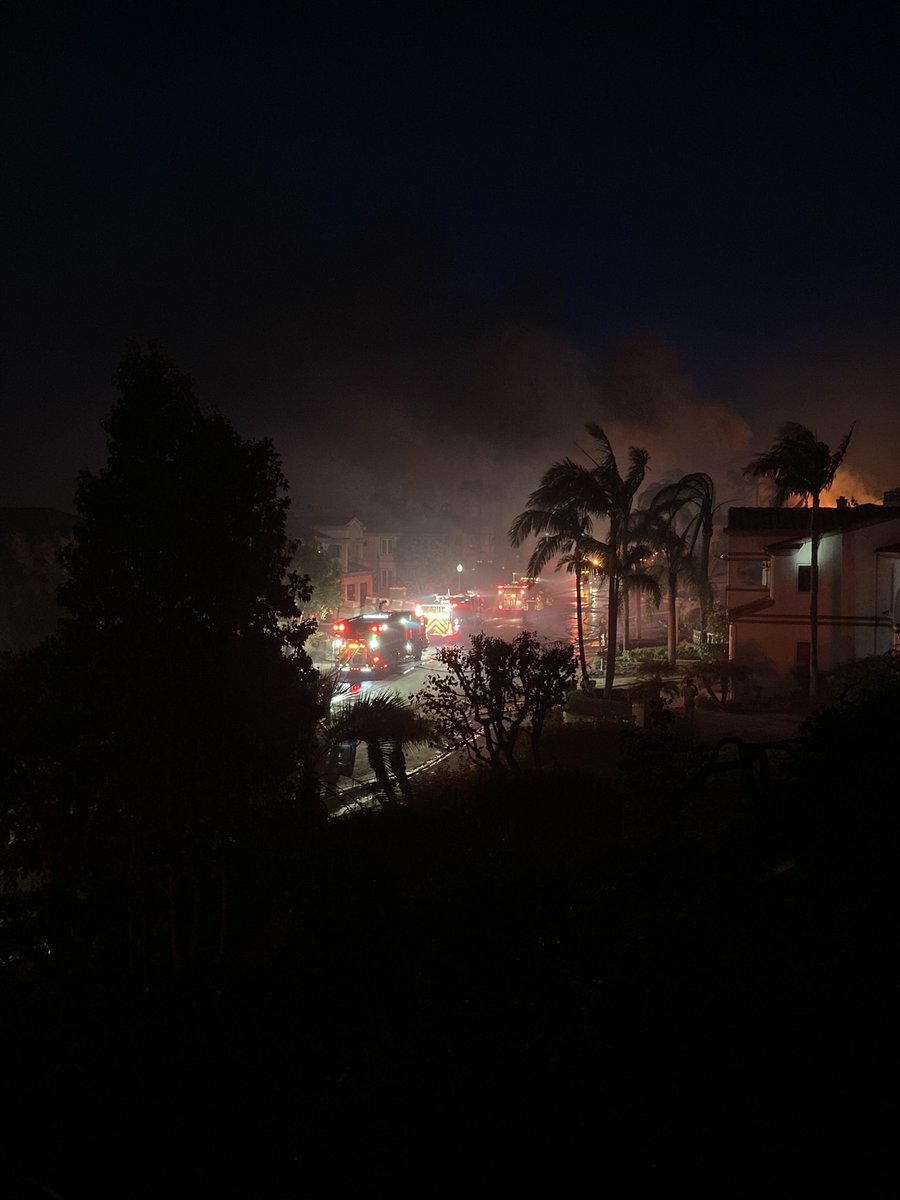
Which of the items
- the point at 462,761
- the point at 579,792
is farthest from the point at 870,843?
the point at 462,761

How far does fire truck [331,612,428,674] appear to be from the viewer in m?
38.0

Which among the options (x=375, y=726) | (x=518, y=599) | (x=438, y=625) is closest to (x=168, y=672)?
(x=375, y=726)

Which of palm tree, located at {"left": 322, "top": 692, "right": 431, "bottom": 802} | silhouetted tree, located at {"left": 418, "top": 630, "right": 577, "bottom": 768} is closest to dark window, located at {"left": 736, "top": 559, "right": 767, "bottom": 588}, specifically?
silhouetted tree, located at {"left": 418, "top": 630, "right": 577, "bottom": 768}

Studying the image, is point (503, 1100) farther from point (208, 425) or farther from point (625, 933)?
point (208, 425)

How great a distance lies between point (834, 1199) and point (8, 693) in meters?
8.19

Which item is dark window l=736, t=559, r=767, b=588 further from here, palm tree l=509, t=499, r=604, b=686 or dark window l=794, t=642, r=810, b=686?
palm tree l=509, t=499, r=604, b=686

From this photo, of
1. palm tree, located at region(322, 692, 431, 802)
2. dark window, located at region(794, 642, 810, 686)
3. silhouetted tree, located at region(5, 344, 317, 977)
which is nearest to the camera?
silhouetted tree, located at region(5, 344, 317, 977)

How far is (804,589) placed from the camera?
2764cm

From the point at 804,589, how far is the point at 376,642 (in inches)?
828

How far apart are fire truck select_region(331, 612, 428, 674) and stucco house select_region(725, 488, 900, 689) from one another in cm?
1754

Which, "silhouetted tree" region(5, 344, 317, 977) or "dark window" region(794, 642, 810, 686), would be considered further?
"dark window" region(794, 642, 810, 686)

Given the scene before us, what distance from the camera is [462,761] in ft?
59.2

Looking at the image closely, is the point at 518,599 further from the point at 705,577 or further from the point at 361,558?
the point at 705,577

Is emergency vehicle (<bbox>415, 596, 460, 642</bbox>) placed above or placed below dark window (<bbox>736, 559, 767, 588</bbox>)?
below
